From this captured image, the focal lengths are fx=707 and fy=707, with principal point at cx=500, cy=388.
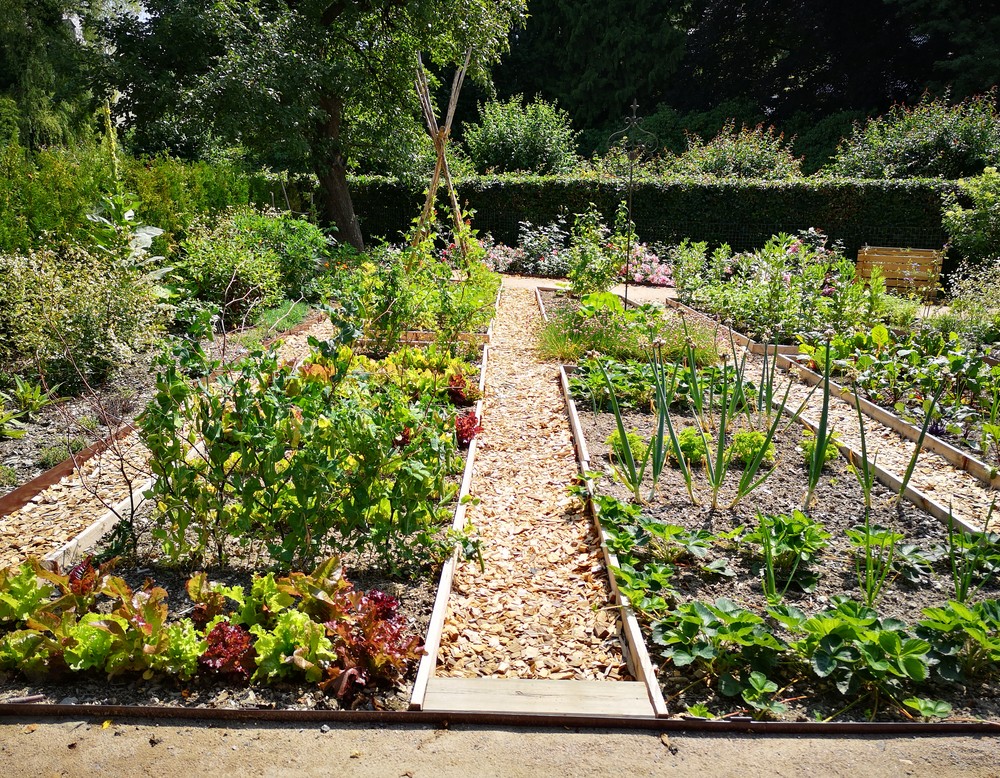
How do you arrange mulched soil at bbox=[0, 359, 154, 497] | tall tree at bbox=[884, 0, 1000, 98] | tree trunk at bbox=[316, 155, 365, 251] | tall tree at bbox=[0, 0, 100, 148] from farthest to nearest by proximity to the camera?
tall tree at bbox=[884, 0, 1000, 98] → tall tree at bbox=[0, 0, 100, 148] → tree trunk at bbox=[316, 155, 365, 251] → mulched soil at bbox=[0, 359, 154, 497]

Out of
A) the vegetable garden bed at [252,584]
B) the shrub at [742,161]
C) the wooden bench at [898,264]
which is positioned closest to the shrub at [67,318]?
the vegetable garden bed at [252,584]

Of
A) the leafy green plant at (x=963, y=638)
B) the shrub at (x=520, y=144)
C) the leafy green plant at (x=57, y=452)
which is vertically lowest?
the leafy green plant at (x=963, y=638)

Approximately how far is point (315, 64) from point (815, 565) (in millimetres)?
10031

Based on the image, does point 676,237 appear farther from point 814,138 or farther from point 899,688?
point 899,688

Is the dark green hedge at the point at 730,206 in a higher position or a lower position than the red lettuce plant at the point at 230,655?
higher

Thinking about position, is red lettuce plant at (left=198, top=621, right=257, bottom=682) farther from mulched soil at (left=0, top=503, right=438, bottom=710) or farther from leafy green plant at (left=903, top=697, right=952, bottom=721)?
leafy green plant at (left=903, top=697, right=952, bottom=721)

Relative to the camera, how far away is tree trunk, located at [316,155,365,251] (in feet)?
40.4

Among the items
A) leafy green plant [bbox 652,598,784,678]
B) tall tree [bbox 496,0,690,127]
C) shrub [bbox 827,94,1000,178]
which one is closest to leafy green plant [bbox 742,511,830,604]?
leafy green plant [bbox 652,598,784,678]

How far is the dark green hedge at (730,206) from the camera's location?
12719 millimetres

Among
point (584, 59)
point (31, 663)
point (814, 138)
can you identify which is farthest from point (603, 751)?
point (584, 59)

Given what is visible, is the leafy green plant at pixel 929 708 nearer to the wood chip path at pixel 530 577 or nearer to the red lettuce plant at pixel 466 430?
the wood chip path at pixel 530 577

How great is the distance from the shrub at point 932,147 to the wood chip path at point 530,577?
41.5 feet

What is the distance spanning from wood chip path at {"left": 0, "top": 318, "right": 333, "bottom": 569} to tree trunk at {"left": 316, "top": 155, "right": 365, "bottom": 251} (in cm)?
900

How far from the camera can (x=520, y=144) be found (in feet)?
54.6
